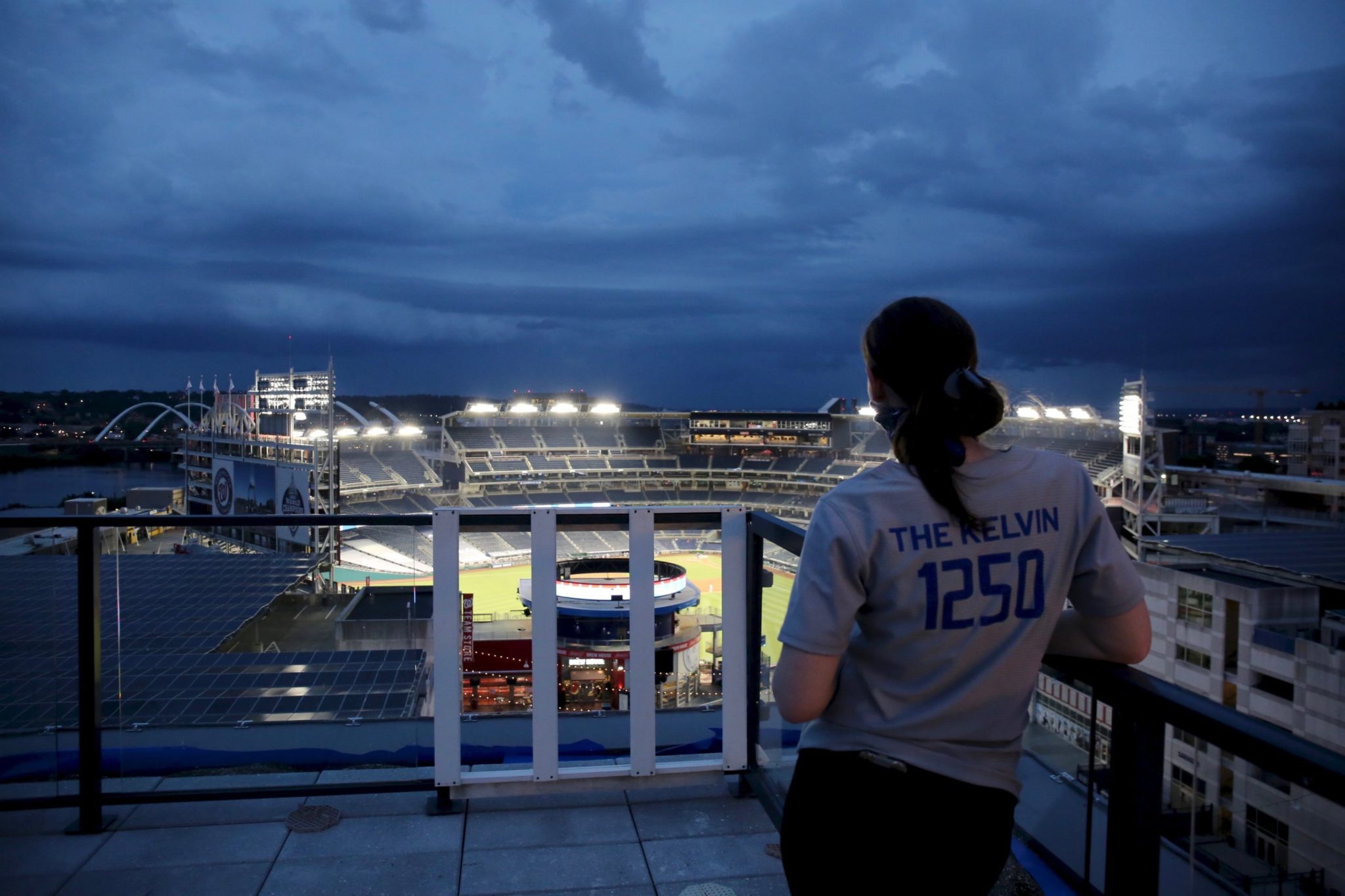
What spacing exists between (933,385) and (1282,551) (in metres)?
6.28

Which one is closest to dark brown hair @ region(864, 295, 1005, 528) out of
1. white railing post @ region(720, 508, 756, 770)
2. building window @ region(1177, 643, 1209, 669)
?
white railing post @ region(720, 508, 756, 770)

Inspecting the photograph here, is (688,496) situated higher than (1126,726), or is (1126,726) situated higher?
(1126,726)

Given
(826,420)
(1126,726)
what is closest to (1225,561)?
(1126,726)

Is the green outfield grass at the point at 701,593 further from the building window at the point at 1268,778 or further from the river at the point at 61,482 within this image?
the river at the point at 61,482

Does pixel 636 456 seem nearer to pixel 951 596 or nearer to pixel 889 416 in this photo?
pixel 889 416

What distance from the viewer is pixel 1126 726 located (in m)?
1.07

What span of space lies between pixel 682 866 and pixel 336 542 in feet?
5.14

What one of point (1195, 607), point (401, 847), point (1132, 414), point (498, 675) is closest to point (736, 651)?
point (498, 675)

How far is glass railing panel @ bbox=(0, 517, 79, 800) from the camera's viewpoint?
2344 millimetres

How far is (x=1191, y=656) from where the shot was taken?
3.62 m

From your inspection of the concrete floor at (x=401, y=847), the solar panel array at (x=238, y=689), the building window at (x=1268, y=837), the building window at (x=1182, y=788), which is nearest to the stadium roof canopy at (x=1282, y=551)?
the concrete floor at (x=401, y=847)

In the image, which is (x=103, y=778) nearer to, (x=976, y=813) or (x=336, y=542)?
(x=336, y=542)

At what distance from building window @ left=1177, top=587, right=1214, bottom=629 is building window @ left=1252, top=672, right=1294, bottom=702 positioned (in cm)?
66

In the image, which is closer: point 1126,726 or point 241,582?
point 1126,726
